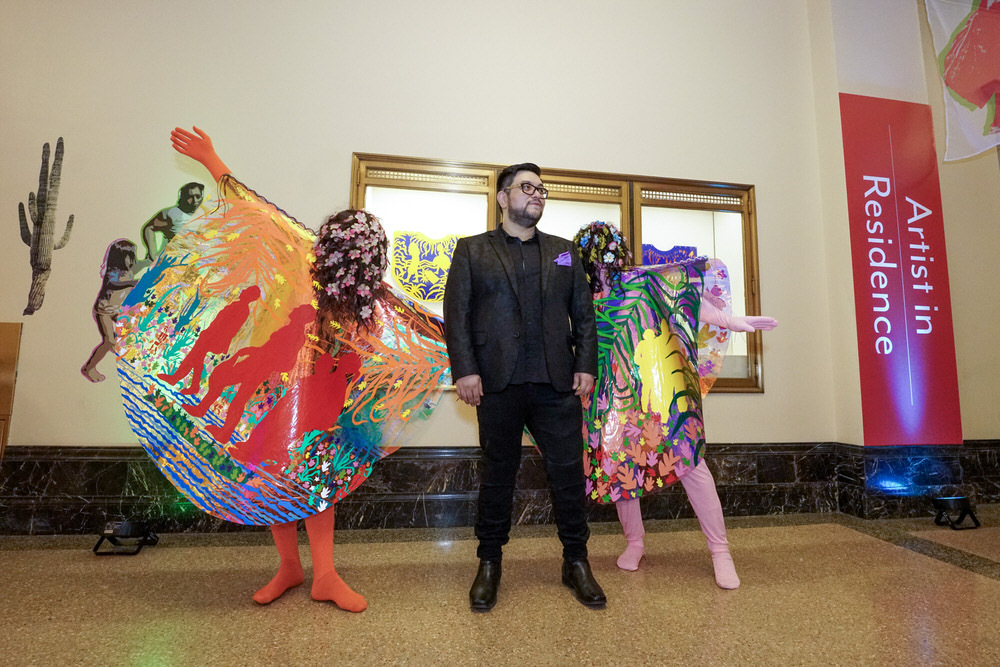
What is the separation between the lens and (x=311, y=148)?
2.96 metres

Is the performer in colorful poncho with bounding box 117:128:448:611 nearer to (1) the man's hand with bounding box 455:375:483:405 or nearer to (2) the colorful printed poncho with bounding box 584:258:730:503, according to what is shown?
(1) the man's hand with bounding box 455:375:483:405

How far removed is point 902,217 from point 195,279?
13.3 feet

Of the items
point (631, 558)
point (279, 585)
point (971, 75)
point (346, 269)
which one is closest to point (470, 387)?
point (346, 269)

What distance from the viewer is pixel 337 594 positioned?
1.69m

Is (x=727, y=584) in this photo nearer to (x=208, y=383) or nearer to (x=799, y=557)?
(x=799, y=557)

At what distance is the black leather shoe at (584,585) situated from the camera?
1677 mm

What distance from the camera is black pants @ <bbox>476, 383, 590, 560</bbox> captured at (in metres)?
1.72

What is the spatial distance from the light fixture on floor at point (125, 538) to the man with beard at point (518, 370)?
5.80 ft

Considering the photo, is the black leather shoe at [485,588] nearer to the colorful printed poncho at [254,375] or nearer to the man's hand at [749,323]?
the colorful printed poncho at [254,375]

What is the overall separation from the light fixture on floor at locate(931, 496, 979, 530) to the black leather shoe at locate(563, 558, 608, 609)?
2.41 meters

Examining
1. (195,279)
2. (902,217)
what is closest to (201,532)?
(195,279)

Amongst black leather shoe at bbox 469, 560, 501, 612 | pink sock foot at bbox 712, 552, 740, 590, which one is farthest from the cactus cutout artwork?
pink sock foot at bbox 712, 552, 740, 590

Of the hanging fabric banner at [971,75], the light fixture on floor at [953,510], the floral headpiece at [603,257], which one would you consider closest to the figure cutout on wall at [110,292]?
the floral headpiece at [603,257]

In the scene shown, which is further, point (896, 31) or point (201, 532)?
point (896, 31)
